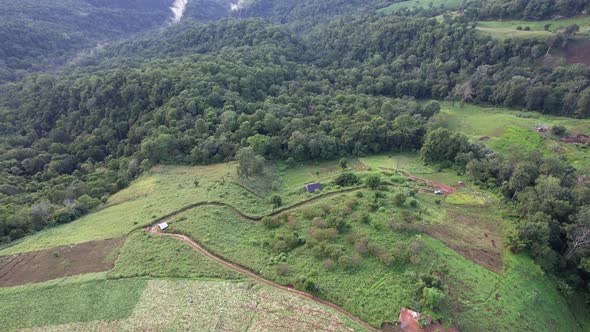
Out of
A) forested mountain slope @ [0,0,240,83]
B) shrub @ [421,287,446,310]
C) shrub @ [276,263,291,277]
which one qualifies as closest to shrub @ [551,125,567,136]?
shrub @ [421,287,446,310]

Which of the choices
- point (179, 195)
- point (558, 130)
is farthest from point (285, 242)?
point (558, 130)

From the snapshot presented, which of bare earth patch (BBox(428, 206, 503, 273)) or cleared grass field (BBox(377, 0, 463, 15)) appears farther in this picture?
cleared grass field (BBox(377, 0, 463, 15))

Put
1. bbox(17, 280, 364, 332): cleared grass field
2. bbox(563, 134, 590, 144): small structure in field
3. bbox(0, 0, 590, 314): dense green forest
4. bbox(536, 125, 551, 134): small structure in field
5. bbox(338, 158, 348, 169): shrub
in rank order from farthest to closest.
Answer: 1. bbox(536, 125, 551, 134): small structure in field
2. bbox(563, 134, 590, 144): small structure in field
3. bbox(338, 158, 348, 169): shrub
4. bbox(0, 0, 590, 314): dense green forest
5. bbox(17, 280, 364, 332): cleared grass field

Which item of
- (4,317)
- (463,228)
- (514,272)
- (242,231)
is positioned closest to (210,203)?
(242,231)

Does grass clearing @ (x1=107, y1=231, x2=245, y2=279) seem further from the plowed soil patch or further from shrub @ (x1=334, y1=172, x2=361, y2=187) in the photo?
shrub @ (x1=334, y1=172, x2=361, y2=187)

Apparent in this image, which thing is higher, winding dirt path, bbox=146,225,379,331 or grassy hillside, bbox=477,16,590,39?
grassy hillside, bbox=477,16,590,39

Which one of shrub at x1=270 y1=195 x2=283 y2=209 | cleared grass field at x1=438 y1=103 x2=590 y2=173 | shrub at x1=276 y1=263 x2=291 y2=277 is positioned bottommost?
cleared grass field at x1=438 y1=103 x2=590 y2=173

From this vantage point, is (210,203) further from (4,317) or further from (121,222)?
(4,317)

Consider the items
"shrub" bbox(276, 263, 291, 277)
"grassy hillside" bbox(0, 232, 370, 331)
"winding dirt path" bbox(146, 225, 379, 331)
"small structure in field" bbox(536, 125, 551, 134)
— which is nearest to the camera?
"grassy hillside" bbox(0, 232, 370, 331)
